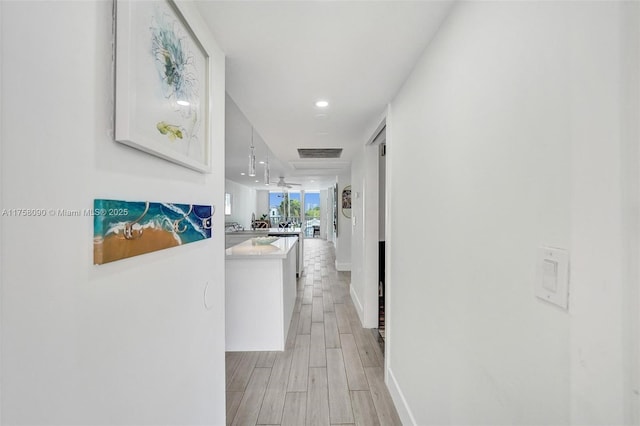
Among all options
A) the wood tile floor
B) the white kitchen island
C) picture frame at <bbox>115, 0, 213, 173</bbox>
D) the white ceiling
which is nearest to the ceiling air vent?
the white ceiling

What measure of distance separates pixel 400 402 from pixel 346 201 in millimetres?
5340

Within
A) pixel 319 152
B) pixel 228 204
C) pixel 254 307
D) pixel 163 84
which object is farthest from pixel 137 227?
pixel 228 204

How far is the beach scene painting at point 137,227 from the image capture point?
2.29 feet

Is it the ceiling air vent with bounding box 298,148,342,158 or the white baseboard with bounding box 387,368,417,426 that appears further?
the ceiling air vent with bounding box 298,148,342,158

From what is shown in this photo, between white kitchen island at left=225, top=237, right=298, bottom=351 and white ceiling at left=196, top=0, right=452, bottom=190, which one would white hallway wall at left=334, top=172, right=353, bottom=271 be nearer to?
white kitchen island at left=225, top=237, right=298, bottom=351

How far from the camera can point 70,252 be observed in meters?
0.62

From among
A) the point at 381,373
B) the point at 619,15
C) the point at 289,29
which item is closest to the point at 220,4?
the point at 289,29

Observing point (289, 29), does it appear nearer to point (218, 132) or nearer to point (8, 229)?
point (218, 132)

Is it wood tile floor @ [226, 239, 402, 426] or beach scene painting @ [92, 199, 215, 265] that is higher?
beach scene painting @ [92, 199, 215, 265]

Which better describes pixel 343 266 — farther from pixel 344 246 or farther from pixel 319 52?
pixel 319 52

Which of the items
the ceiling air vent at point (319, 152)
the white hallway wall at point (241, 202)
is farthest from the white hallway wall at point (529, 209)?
the white hallway wall at point (241, 202)

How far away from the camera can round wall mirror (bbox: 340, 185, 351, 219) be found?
6996 mm

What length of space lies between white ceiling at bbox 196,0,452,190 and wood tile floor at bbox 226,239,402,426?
2267 mm

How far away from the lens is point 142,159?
875 mm
